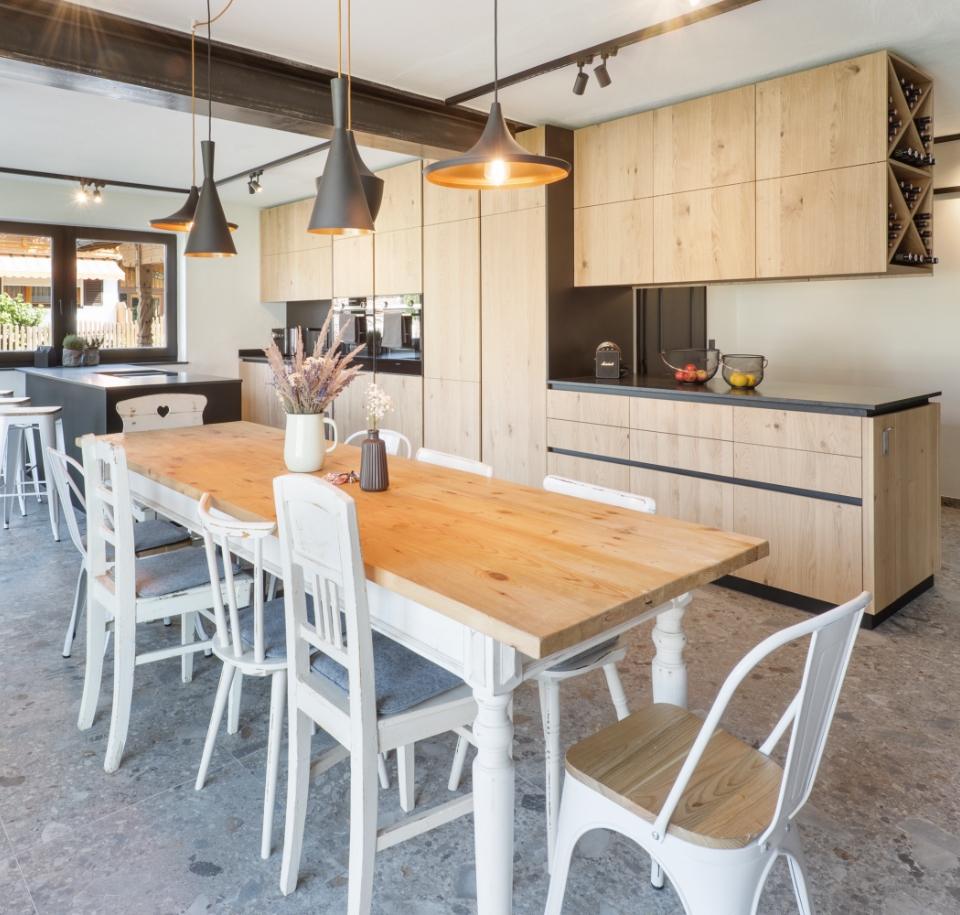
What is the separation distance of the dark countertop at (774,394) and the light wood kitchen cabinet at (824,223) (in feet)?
1.86

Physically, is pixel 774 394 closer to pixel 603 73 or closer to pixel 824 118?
pixel 824 118

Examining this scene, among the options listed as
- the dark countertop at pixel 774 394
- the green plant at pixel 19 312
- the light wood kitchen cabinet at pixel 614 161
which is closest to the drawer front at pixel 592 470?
the dark countertop at pixel 774 394

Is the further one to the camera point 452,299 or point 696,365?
point 452,299

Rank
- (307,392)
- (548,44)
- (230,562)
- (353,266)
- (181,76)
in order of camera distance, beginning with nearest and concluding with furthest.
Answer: (230,562), (307,392), (181,76), (548,44), (353,266)

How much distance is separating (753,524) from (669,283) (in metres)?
1.45

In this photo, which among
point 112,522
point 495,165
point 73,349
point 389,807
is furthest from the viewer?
point 73,349

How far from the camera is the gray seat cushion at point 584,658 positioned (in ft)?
5.68

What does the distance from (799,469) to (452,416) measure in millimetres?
2457

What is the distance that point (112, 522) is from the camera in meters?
2.26

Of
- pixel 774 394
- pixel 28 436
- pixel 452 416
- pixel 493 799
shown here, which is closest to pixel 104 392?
pixel 28 436

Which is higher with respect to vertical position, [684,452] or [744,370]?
[744,370]

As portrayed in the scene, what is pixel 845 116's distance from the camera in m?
3.39

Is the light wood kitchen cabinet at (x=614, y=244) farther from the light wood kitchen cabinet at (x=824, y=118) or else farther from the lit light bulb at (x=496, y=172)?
the lit light bulb at (x=496, y=172)

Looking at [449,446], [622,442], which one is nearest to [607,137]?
[622,442]
